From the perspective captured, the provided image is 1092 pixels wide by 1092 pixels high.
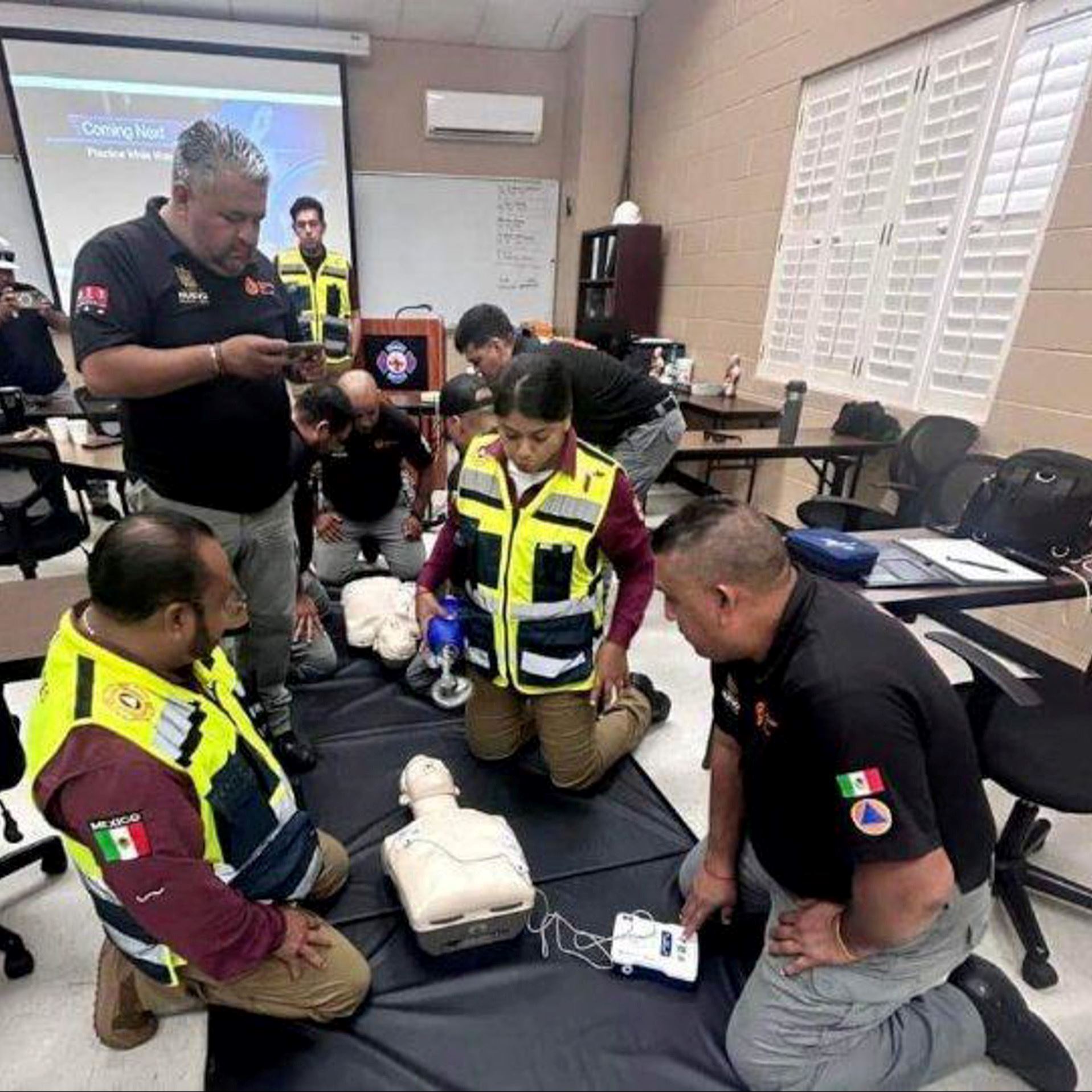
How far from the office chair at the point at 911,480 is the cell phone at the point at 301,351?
2.00 metres

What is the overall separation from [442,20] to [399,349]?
270cm

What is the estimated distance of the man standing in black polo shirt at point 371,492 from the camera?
2.73 meters

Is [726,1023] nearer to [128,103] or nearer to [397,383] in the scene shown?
[397,383]

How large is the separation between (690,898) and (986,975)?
0.55 metres

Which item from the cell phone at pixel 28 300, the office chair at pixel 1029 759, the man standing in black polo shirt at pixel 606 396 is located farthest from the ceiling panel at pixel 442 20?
the office chair at pixel 1029 759

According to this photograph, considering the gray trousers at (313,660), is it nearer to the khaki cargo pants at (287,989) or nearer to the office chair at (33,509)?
the office chair at (33,509)

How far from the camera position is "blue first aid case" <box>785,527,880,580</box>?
1721mm

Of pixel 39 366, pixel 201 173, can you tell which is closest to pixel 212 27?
pixel 39 366

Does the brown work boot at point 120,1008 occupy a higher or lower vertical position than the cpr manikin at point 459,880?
lower

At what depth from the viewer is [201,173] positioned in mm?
1420

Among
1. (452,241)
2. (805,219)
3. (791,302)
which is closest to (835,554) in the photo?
(791,302)

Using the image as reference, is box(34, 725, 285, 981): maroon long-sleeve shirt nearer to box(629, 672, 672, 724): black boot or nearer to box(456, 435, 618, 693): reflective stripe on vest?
box(456, 435, 618, 693): reflective stripe on vest

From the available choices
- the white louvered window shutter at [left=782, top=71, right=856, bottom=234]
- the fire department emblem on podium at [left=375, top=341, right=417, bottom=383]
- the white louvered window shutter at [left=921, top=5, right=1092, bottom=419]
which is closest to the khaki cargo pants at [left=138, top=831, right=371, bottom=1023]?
the white louvered window shutter at [left=921, top=5, right=1092, bottom=419]

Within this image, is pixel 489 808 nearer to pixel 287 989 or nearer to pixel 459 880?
pixel 459 880
